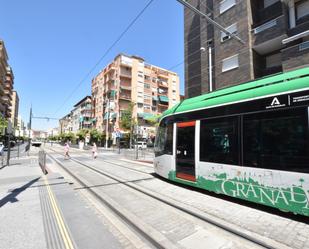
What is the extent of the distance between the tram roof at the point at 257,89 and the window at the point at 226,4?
15.4 metres

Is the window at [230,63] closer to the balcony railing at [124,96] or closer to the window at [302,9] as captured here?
the window at [302,9]

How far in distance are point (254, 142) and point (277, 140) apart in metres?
0.60

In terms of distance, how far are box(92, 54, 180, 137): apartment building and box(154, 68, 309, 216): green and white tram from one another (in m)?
46.0

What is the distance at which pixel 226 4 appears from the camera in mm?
19547

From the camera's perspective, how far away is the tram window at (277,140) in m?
4.73

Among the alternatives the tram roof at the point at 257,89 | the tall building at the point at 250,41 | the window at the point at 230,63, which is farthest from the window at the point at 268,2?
the tram roof at the point at 257,89

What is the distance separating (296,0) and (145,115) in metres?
44.3

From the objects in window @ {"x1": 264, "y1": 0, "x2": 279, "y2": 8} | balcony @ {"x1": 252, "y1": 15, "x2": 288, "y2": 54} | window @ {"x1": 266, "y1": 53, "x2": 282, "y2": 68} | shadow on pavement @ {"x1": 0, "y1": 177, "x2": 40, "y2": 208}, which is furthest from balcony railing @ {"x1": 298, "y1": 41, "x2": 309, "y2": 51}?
shadow on pavement @ {"x1": 0, "y1": 177, "x2": 40, "y2": 208}

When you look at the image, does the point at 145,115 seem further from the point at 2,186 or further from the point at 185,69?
the point at 2,186

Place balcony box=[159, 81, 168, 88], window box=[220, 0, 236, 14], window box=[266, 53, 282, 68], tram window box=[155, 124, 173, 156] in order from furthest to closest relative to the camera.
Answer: balcony box=[159, 81, 168, 88]
window box=[220, 0, 236, 14]
window box=[266, 53, 282, 68]
tram window box=[155, 124, 173, 156]

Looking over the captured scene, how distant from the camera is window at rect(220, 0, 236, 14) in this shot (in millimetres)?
19016

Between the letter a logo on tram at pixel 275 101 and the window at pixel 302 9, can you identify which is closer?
the letter a logo on tram at pixel 275 101

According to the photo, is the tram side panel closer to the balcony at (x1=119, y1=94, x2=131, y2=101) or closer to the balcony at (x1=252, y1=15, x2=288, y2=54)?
the balcony at (x1=252, y1=15, x2=288, y2=54)

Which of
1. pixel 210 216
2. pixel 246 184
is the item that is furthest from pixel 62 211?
pixel 246 184
